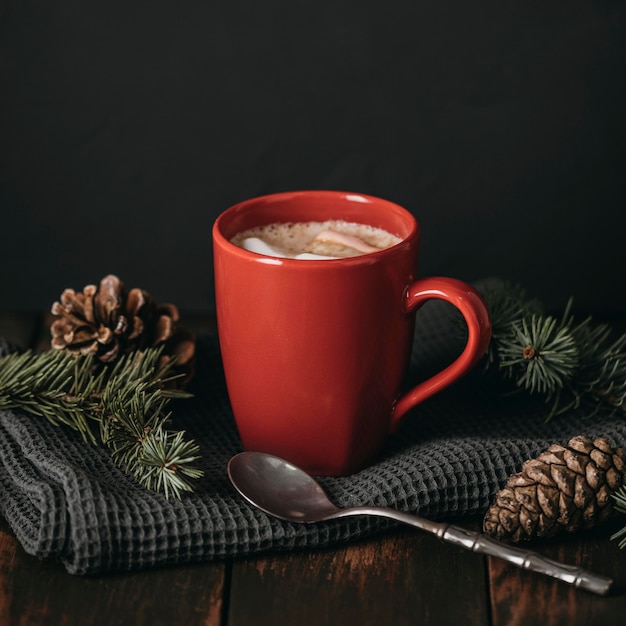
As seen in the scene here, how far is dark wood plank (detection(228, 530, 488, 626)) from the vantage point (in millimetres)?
669

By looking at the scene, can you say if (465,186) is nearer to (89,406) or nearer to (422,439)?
(422,439)

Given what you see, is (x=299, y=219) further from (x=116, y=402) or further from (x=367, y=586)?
(x=367, y=586)

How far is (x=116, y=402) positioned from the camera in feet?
2.72

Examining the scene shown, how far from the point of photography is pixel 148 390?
2.88 ft

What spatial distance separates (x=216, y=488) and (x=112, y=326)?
23 cm

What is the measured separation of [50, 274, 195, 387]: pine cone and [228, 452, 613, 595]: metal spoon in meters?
0.19

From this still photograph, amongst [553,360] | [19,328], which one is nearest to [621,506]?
[553,360]

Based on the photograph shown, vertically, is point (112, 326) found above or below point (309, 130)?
below

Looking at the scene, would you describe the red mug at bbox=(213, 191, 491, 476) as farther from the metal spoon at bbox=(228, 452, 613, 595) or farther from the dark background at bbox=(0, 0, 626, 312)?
the dark background at bbox=(0, 0, 626, 312)

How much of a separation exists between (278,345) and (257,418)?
87mm

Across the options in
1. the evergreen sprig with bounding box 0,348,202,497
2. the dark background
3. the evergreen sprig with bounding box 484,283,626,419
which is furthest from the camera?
the dark background

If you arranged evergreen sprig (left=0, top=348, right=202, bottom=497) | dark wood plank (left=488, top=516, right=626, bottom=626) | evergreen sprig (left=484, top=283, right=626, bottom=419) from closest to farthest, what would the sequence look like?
1. dark wood plank (left=488, top=516, right=626, bottom=626)
2. evergreen sprig (left=0, top=348, right=202, bottom=497)
3. evergreen sprig (left=484, top=283, right=626, bottom=419)

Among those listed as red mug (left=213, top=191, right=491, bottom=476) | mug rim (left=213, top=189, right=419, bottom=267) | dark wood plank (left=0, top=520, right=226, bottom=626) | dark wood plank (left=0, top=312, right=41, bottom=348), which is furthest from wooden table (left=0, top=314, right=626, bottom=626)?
dark wood plank (left=0, top=312, right=41, bottom=348)

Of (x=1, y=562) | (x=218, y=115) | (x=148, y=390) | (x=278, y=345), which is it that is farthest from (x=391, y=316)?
(x=218, y=115)
